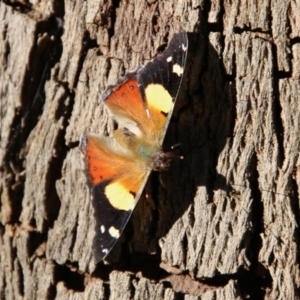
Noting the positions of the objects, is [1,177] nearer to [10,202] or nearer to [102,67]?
[10,202]

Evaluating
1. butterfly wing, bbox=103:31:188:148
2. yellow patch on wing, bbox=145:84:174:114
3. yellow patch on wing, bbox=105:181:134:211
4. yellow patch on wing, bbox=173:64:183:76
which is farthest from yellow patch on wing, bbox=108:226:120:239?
yellow patch on wing, bbox=173:64:183:76

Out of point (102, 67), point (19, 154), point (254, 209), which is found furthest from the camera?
point (19, 154)

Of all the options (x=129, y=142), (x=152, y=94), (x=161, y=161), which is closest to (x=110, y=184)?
(x=129, y=142)

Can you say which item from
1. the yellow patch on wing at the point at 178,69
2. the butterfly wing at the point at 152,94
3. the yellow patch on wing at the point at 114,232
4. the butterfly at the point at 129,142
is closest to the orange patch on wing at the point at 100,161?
the butterfly at the point at 129,142

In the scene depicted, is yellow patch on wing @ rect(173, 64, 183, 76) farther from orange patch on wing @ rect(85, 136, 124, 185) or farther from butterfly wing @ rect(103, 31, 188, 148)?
orange patch on wing @ rect(85, 136, 124, 185)

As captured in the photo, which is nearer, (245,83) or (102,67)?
(245,83)

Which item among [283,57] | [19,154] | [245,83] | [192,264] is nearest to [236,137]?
[245,83]

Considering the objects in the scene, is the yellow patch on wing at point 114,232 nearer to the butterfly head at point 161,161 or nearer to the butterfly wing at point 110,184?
the butterfly wing at point 110,184

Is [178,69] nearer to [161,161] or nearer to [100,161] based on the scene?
[161,161]
